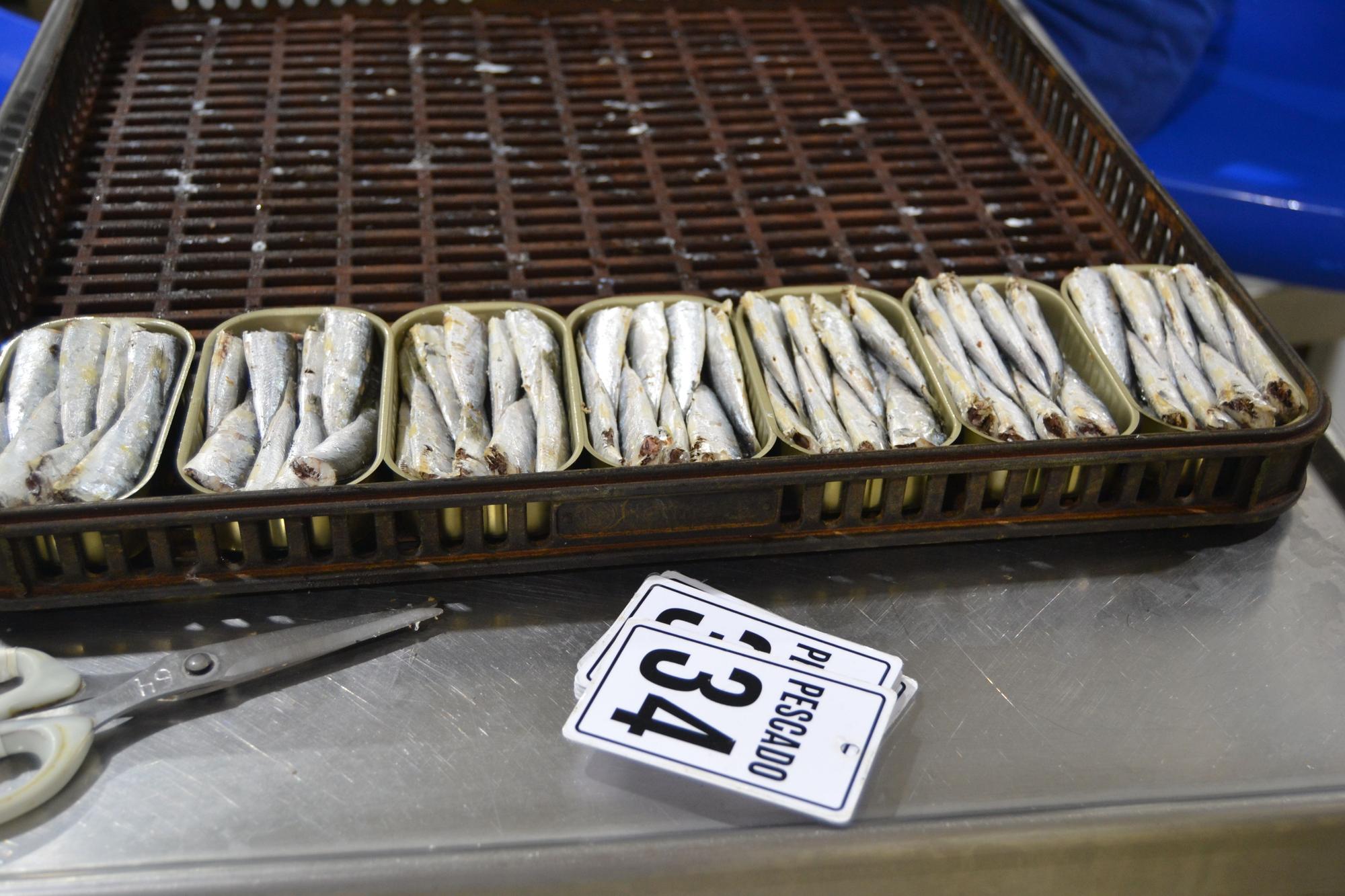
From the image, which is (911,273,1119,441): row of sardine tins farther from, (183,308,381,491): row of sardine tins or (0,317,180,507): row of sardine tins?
(0,317,180,507): row of sardine tins

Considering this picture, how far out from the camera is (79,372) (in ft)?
5.92

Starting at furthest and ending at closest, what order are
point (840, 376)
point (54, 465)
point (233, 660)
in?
point (840, 376) < point (54, 465) < point (233, 660)

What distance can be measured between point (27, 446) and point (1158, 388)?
1789 millimetres

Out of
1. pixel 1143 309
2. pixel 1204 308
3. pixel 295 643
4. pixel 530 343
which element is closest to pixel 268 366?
pixel 530 343

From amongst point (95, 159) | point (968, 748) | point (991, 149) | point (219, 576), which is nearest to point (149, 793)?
point (219, 576)

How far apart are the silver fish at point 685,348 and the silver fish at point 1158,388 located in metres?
0.76

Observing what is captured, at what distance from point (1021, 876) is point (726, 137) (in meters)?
1.88

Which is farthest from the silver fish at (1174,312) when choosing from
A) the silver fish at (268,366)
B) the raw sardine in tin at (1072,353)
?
the silver fish at (268,366)

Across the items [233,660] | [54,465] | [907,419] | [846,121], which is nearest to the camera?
[233,660]

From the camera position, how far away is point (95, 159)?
2508 millimetres

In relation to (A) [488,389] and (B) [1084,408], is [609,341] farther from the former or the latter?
(B) [1084,408]

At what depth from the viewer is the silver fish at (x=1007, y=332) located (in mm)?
1980

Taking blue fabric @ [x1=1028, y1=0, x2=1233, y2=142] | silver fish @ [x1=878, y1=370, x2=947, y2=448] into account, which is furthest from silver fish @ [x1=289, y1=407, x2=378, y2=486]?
blue fabric @ [x1=1028, y1=0, x2=1233, y2=142]

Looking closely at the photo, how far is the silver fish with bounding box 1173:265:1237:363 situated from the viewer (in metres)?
2.00
